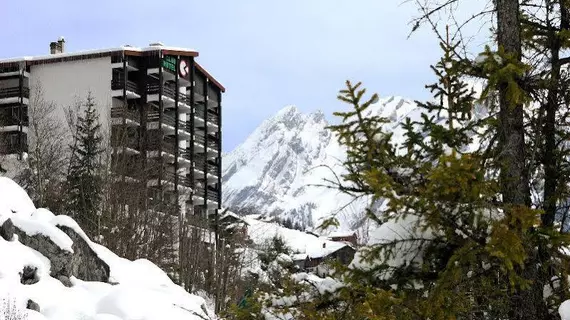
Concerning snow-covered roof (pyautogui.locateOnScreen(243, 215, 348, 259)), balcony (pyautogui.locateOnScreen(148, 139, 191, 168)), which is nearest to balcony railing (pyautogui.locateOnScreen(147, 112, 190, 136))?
balcony (pyautogui.locateOnScreen(148, 139, 191, 168))

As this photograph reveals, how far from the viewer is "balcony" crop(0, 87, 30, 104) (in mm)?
54344

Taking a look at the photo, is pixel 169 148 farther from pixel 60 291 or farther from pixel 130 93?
pixel 60 291

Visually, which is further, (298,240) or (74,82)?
(298,240)

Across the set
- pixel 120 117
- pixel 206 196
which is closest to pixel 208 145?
pixel 206 196

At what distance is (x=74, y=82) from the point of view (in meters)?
53.7

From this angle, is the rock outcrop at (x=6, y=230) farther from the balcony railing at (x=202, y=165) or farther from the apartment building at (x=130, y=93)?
the balcony railing at (x=202, y=165)

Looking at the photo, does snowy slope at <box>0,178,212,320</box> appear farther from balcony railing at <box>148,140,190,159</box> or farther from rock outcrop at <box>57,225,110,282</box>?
balcony railing at <box>148,140,190,159</box>

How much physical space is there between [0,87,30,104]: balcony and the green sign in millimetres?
10918

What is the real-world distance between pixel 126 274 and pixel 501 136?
63.3ft

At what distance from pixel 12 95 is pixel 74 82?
16.5 feet

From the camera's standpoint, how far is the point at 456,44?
20.0ft

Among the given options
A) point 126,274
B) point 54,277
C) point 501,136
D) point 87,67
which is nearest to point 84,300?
point 54,277

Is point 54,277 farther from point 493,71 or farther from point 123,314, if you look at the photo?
point 493,71

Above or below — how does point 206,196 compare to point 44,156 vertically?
below
